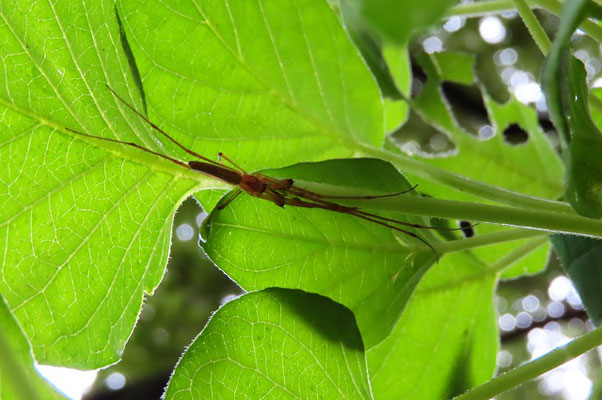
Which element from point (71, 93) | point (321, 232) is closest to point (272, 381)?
point (321, 232)

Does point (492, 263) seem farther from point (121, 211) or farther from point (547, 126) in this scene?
point (547, 126)

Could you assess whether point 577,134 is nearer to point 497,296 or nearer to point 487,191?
point 487,191

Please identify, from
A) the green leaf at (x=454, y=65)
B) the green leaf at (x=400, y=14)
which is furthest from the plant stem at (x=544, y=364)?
the green leaf at (x=454, y=65)

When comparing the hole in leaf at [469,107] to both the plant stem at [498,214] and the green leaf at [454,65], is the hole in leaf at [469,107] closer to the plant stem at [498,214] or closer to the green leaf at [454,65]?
the green leaf at [454,65]

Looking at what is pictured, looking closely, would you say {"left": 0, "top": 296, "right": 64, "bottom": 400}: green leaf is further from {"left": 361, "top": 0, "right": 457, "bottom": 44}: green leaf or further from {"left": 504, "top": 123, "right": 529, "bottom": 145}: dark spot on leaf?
{"left": 504, "top": 123, "right": 529, "bottom": 145}: dark spot on leaf

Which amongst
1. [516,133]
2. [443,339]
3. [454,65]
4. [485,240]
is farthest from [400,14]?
[516,133]

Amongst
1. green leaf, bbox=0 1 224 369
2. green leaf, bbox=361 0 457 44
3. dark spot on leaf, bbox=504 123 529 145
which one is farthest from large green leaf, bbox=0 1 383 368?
dark spot on leaf, bbox=504 123 529 145
